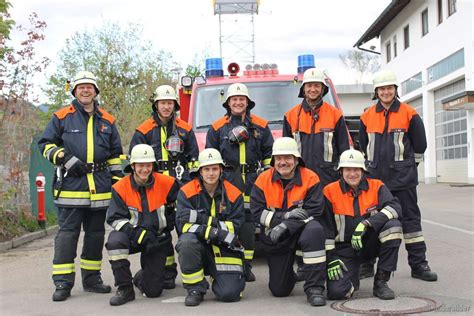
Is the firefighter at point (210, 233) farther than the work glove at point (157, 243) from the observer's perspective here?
No

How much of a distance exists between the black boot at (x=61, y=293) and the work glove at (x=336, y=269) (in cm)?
253

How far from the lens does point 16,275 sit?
7.45 metres

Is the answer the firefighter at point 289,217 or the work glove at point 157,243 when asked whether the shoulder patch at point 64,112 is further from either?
the firefighter at point 289,217

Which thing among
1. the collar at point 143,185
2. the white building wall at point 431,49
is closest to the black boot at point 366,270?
the collar at point 143,185

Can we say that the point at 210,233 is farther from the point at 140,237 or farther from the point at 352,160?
the point at 352,160

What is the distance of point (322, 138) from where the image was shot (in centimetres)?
650

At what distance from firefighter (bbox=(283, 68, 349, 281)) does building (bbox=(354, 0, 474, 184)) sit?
1339 cm

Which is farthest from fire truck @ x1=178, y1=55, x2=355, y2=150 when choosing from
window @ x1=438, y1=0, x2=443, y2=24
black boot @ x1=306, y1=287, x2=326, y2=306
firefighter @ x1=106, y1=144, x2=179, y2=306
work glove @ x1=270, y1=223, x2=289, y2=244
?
window @ x1=438, y1=0, x2=443, y2=24

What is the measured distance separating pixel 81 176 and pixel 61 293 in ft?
3.77

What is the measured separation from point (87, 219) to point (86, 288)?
0.70 meters

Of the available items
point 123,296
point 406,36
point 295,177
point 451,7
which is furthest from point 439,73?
point 123,296

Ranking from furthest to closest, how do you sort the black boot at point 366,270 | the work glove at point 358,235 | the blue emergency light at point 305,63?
the blue emergency light at point 305,63 → the black boot at point 366,270 → the work glove at point 358,235

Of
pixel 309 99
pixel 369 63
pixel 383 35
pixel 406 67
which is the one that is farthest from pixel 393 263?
pixel 369 63

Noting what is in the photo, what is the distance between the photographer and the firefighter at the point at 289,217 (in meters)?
5.61
